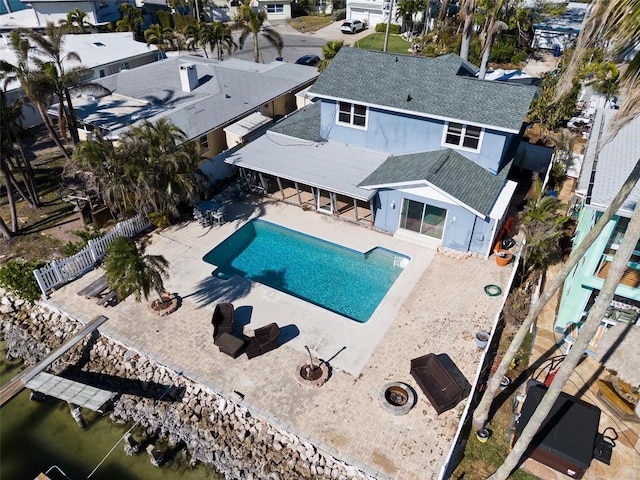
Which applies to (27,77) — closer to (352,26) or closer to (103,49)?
(103,49)

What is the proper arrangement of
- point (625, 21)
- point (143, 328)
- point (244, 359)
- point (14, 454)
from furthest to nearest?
point (143, 328), point (244, 359), point (14, 454), point (625, 21)

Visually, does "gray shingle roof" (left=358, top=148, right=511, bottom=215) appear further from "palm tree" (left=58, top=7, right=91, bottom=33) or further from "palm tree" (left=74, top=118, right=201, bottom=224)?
"palm tree" (left=58, top=7, right=91, bottom=33)

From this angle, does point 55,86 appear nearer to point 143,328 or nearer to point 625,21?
point 143,328

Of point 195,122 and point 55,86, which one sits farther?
point 195,122

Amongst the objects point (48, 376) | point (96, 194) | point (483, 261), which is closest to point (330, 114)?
point (483, 261)

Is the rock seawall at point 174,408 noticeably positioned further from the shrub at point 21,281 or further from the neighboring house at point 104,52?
the neighboring house at point 104,52

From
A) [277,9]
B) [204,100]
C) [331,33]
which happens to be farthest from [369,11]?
[204,100]

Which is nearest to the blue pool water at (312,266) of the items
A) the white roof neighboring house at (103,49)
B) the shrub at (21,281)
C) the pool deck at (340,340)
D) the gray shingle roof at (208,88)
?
the pool deck at (340,340)
